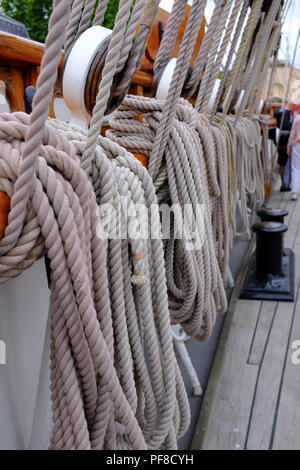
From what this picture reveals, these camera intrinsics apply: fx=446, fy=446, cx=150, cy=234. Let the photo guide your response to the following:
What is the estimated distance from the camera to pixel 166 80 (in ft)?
4.55

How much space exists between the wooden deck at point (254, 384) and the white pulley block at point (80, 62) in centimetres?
129

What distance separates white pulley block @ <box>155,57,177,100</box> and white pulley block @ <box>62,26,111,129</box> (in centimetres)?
38

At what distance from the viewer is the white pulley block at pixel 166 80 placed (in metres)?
1.37

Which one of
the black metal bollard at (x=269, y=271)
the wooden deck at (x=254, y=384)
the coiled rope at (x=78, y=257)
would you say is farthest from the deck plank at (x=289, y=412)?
the coiled rope at (x=78, y=257)

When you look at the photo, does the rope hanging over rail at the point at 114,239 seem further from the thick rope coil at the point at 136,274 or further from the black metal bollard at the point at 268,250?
the black metal bollard at the point at 268,250

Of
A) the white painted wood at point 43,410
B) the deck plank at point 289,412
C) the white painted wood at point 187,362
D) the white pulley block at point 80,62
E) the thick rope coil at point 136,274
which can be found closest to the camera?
the thick rope coil at point 136,274

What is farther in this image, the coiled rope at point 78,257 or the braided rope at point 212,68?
the braided rope at point 212,68

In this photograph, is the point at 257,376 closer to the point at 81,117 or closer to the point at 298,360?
the point at 298,360

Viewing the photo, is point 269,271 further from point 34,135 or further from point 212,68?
point 34,135

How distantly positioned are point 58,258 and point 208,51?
117 cm

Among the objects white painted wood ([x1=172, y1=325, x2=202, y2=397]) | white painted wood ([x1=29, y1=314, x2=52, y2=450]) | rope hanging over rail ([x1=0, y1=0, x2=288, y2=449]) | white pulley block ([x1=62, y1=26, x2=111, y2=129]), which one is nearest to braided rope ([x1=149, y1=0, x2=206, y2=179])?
rope hanging over rail ([x1=0, y1=0, x2=288, y2=449])

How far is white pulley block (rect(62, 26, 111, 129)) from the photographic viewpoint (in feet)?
3.18

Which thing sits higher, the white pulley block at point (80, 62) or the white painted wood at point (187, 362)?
the white pulley block at point (80, 62)

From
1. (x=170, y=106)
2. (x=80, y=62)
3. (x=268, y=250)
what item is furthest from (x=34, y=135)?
(x=268, y=250)
